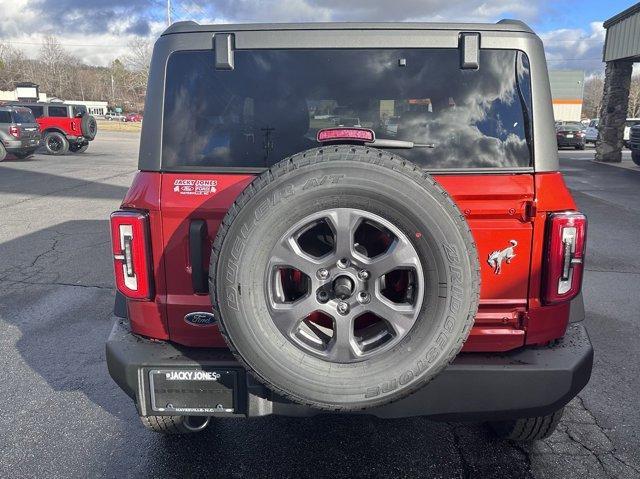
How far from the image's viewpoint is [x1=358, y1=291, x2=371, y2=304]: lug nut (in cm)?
203

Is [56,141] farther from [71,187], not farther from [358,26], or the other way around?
[358,26]

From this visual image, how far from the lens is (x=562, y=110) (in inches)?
1999

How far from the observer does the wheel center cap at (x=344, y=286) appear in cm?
202

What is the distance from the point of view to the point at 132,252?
2363mm

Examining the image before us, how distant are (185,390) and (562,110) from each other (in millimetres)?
55450

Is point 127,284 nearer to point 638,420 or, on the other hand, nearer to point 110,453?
point 110,453

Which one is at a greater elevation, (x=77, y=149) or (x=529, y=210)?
(x=529, y=210)

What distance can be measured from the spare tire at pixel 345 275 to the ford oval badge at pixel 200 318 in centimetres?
34

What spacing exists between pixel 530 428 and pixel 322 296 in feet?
4.83

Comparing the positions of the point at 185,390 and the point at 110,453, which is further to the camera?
the point at 110,453

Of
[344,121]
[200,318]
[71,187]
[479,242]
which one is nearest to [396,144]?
[344,121]

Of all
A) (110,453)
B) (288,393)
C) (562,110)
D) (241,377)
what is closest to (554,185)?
(288,393)

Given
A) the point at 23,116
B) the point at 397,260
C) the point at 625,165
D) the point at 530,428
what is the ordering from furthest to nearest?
the point at 625,165 → the point at 23,116 → the point at 530,428 → the point at 397,260

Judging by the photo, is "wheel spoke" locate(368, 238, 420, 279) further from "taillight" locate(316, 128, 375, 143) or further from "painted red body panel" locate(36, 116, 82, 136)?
"painted red body panel" locate(36, 116, 82, 136)
